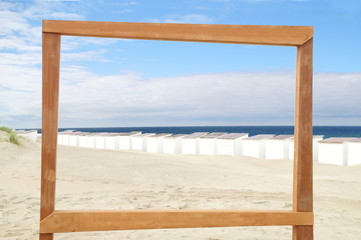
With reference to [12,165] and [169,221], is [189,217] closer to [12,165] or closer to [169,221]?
[169,221]

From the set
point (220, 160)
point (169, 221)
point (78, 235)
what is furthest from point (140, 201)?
point (220, 160)

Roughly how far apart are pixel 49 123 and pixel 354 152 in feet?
34.4

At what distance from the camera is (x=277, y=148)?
12.5 meters

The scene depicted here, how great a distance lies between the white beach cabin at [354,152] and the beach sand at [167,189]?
1.19 feet

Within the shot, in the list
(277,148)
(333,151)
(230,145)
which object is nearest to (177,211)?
(333,151)

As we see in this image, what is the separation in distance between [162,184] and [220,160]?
15.3 ft

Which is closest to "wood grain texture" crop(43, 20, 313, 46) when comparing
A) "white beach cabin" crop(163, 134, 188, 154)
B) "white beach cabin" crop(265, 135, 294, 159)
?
"white beach cabin" crop(265, 135, 294, 159)

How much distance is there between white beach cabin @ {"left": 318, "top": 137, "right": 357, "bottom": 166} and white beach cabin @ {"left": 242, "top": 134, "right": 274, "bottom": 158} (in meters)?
1.95

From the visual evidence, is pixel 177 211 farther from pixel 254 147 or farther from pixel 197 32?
pixel 254 147

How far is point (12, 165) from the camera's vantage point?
8.30 meters

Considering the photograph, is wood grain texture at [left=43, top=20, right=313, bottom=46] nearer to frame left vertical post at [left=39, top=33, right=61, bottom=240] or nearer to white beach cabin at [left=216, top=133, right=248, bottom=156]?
frame left vertical post at [left=39, top=33, right=61, bottom=240]

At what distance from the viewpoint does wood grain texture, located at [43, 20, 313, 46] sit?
249cm

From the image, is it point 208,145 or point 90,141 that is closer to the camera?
point 208,145

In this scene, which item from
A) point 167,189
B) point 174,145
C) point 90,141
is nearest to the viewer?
point 167,189
